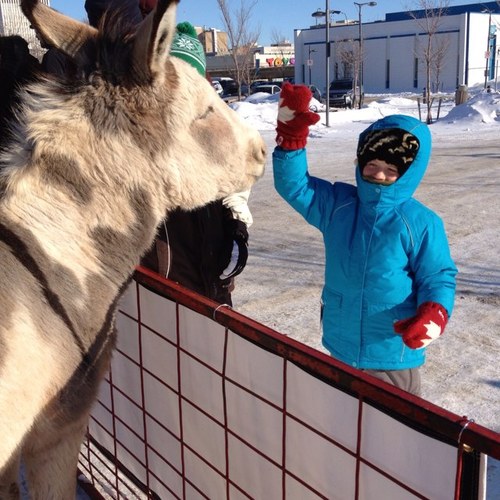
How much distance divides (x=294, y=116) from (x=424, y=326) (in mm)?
1041

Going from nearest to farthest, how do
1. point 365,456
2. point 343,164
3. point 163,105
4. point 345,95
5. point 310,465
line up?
point 365,456, point 310,465, point 163,105, point 343,164, point 345,95

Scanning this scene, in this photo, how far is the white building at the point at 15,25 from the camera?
3.57 meters

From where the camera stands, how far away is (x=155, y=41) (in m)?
1.77

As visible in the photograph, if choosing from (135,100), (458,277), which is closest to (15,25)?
(135,100)

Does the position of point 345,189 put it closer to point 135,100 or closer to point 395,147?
point 395,147

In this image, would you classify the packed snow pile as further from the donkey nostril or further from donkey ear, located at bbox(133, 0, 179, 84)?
donkey ear, located at bbox(133, 0, 179, 84)

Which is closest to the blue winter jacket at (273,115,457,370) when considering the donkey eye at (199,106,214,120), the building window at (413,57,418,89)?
the donkey eye at (199,106,214,120)

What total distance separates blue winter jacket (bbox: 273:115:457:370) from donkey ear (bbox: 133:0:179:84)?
95 centimetres

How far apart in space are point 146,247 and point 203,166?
0.34 metres

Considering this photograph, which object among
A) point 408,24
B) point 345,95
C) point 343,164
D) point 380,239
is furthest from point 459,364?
point 408,24

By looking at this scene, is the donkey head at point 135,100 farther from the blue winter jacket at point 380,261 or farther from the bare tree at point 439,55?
the bare tree at point 439,55

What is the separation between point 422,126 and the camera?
258 centimetres

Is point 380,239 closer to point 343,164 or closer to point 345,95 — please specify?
point 343,164

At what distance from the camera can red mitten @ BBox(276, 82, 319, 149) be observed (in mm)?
2541
